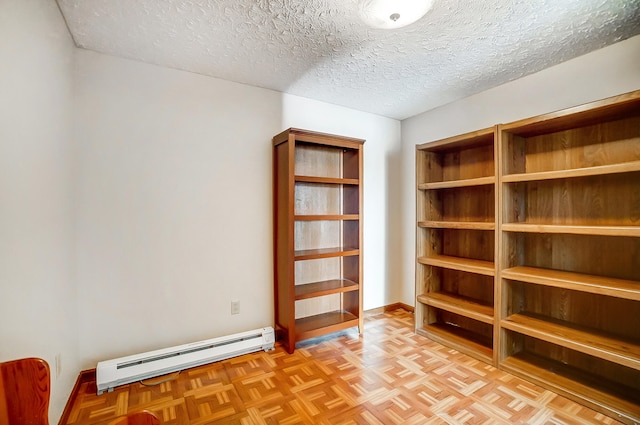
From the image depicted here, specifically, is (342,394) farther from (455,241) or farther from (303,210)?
(455,241)

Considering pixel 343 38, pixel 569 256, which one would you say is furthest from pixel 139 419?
pixel 569 256

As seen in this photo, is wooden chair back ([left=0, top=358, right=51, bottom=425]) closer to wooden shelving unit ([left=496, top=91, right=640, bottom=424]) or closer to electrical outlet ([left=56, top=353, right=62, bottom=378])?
electrical outlet ([left=56, top=353, right=62, bottom=378])

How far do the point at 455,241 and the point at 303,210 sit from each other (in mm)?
1579

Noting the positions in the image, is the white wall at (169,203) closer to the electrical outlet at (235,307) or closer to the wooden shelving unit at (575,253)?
the electrical outlet at (235,307)

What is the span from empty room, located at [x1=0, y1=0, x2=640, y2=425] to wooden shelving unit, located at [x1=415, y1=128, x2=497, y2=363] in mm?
23

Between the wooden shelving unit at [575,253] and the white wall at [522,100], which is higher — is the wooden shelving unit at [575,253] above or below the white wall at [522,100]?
below

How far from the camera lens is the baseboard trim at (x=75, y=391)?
1.63 meters

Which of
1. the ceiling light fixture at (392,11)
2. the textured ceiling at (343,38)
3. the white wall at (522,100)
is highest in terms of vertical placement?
the textured ceiling at (343,38)

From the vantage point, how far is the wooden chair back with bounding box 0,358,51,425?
803 mm

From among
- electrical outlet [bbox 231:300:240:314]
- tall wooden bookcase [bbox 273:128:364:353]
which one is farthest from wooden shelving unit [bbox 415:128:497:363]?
electrical outlet [bbox 231:300:240:314]

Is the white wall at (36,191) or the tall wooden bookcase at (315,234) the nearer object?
the white wall at (36,191)

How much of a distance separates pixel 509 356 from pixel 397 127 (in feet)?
8.49

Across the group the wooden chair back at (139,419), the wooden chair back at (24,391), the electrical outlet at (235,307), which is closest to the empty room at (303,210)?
the electrical outlet at (235,307)

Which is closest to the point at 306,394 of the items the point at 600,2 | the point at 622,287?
the point at 622,287
